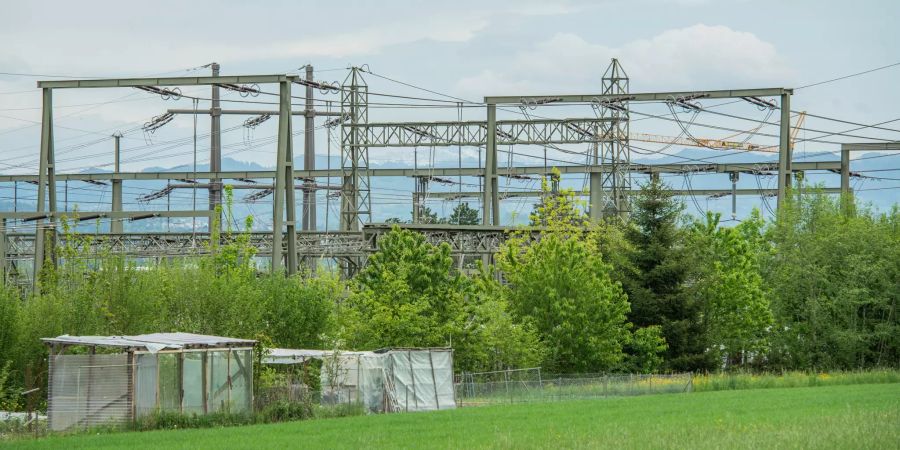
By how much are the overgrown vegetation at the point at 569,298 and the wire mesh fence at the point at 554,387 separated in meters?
3.27

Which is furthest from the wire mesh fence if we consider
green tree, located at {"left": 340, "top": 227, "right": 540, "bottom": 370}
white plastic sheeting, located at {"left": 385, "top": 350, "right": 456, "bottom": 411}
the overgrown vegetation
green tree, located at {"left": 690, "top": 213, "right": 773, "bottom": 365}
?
green tree, located at {"left": 690, "top": 213, "right": 773, "bottom": 365}

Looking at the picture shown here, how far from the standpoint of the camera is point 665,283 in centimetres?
6391

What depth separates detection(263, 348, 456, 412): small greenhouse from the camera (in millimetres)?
42438

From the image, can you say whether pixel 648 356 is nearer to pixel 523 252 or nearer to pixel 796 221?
pixel 523 252

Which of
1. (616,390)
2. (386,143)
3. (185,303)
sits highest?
(386,143)

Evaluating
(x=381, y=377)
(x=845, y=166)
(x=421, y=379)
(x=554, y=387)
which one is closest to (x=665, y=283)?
(x=554, y=387)

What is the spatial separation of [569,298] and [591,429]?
29776 millimetres

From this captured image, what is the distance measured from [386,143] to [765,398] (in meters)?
34.6

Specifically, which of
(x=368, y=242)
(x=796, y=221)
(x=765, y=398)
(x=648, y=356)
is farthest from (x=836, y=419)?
(x=796, y=221)

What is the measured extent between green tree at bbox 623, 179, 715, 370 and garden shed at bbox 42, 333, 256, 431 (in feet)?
105

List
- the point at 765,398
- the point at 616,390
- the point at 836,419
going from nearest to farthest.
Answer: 1. the point at 836,419
2. the point at 765,398
3. the point at 616,390

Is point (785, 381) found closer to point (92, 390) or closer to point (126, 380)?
point (126, 380)


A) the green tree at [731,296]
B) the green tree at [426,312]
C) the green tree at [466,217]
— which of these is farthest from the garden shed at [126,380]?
the green tree at [466,217]

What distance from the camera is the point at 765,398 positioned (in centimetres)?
4450
